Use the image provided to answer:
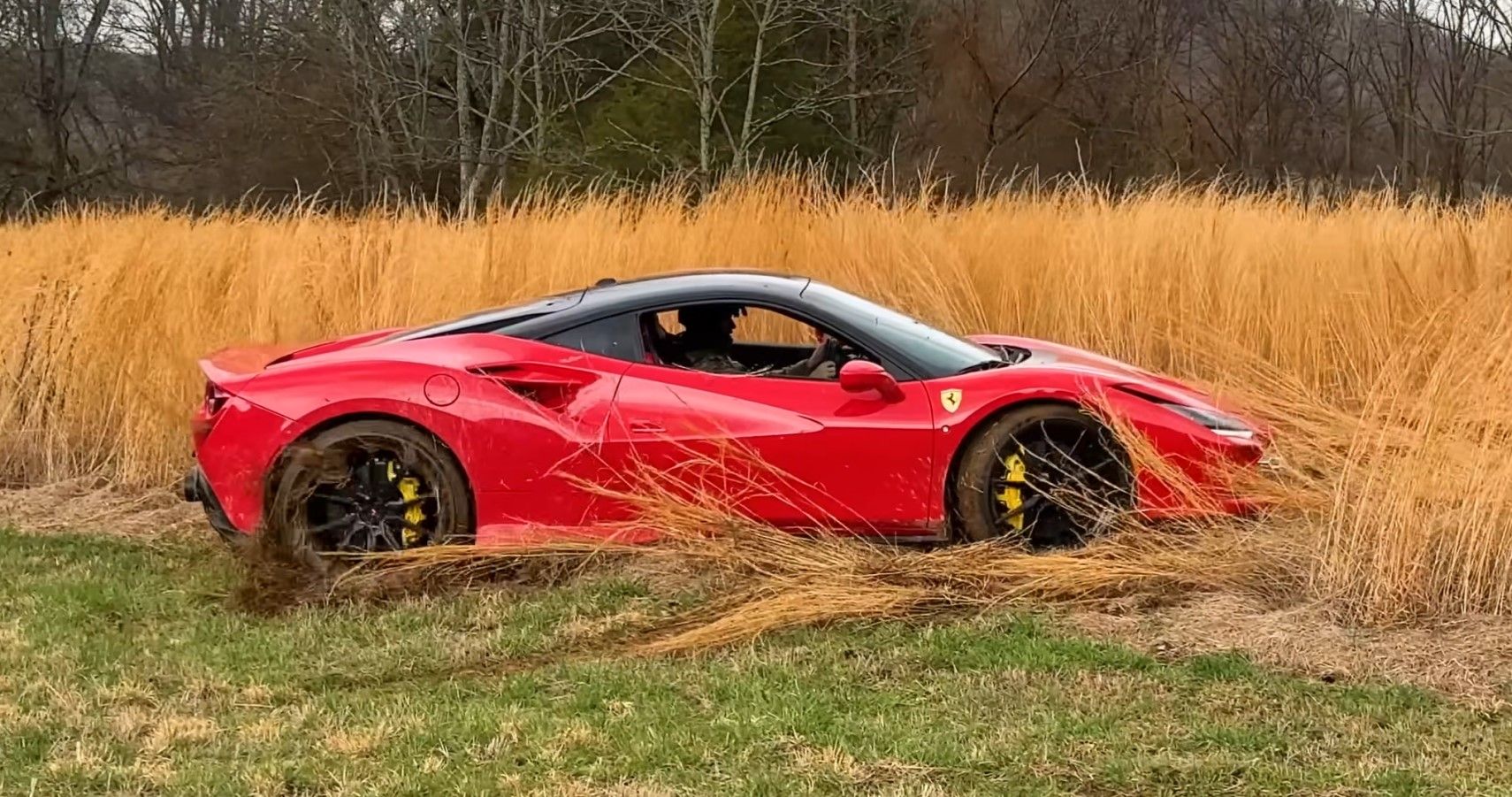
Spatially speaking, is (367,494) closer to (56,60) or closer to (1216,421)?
(1216,421)

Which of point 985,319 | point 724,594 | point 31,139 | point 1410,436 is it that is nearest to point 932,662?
point 724,594

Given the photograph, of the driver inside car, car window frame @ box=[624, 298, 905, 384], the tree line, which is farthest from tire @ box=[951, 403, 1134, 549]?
the tree line

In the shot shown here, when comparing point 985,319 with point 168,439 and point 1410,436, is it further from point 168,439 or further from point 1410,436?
point 168,439

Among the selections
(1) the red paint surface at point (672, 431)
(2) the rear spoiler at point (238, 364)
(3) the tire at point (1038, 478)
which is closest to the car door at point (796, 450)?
(1) the red paint surface at point (672, 431)

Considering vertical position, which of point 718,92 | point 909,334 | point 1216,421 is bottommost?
point 1216,421

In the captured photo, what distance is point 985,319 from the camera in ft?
27.8

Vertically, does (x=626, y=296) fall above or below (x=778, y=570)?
above

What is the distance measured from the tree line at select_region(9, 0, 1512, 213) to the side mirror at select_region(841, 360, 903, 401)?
13.3 metres

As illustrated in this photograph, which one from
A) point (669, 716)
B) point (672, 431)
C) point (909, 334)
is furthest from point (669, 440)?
point (669, 716)

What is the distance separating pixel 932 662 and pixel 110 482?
17.3 ft

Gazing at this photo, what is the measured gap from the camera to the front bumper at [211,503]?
5379mm

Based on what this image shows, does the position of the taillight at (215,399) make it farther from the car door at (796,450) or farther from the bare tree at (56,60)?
the bare tree at (56,60)

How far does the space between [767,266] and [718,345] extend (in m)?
3.00

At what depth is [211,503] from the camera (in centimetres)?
544
